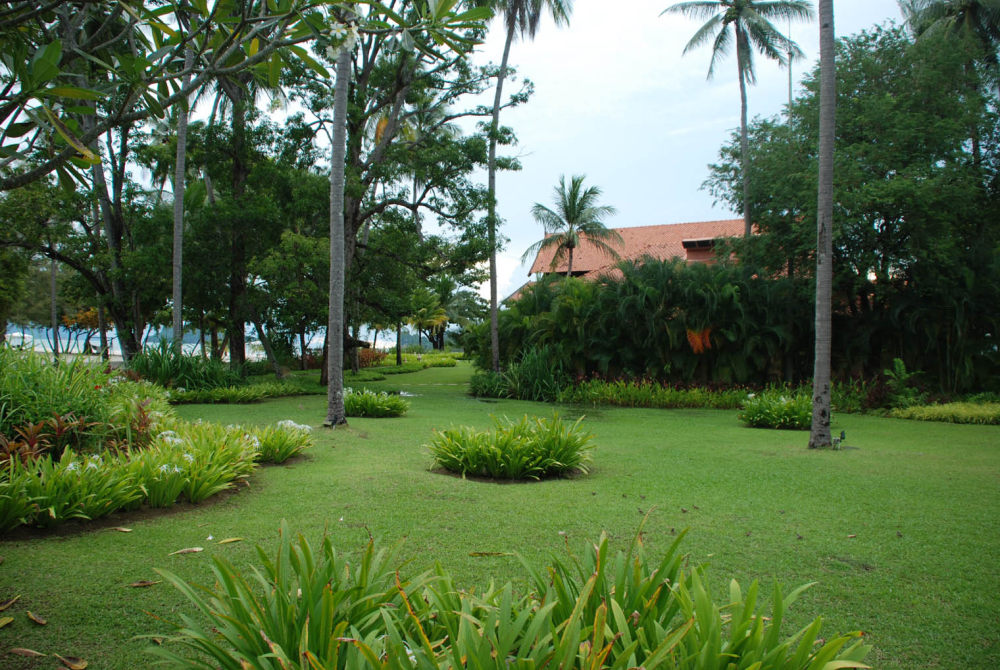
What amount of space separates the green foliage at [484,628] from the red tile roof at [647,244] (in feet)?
79.5

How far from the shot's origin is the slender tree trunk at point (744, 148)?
1407 cm

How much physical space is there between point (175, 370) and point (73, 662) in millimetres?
10588

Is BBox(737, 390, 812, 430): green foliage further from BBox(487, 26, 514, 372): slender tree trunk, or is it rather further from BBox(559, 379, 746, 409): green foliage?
BBox(487, 26, 514, 372): slender tree trunk

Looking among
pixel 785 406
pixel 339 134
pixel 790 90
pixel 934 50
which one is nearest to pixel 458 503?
pixel 339 134

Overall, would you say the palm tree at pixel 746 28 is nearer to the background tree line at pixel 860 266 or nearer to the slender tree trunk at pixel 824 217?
the background tree line at pixel 860 266

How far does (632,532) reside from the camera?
3531 millimetres

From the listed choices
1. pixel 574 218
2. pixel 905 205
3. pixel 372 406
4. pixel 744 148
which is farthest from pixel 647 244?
pixel 372 406

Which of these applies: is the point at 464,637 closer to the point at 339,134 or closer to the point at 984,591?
the point at 984,591

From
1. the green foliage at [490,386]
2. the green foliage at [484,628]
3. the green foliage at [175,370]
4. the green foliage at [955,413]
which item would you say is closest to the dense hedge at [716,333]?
the green foliage at [490,386]

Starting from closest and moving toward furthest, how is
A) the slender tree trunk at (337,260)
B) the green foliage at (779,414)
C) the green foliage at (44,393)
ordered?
the green foliage at (44,393) → the slender tree trunk at (337,260) → the green foliage at (779,414)

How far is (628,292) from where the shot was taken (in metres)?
13.0

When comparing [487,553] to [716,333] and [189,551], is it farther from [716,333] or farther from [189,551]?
[716,333]

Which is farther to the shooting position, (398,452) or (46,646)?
(398,452)

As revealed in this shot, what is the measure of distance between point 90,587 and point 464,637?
208cm
